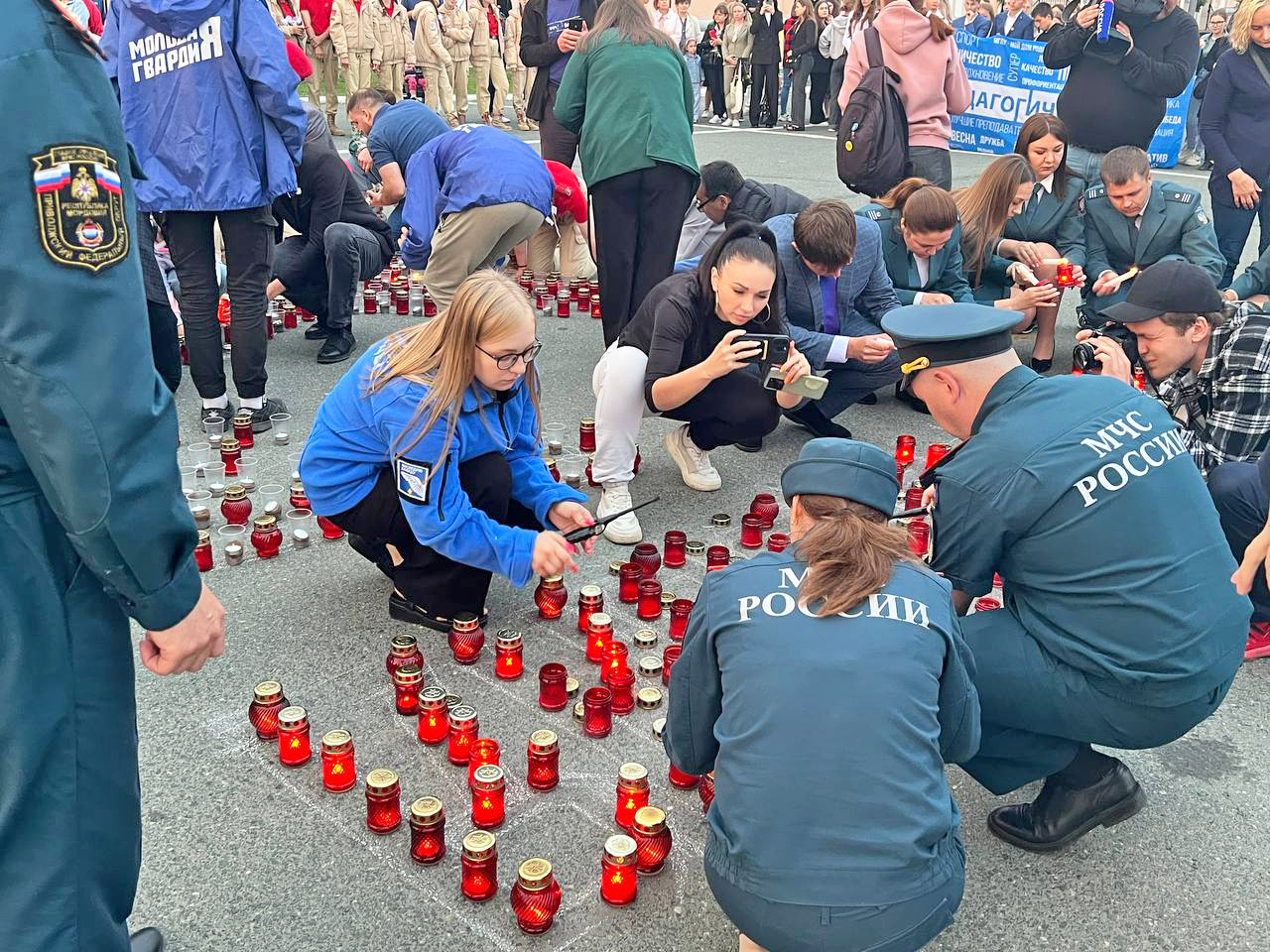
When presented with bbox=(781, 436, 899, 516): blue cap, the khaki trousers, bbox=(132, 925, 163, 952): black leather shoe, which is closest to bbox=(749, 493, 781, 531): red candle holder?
bbox=(781, 436, 899, 516): blue cap

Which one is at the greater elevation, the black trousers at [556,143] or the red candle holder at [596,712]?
the black trousers at [556,143]

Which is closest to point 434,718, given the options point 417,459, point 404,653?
point 404,653

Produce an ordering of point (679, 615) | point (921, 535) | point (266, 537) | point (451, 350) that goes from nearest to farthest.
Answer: point (451, 350) → point (679, 615) → point (921, 535) → point (266, 537)

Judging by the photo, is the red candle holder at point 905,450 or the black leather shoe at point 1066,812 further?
the red candle holder at point 905,450

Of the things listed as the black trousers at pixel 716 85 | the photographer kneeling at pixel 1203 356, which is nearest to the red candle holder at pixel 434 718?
the photographer kneeling at pixel 1203 356

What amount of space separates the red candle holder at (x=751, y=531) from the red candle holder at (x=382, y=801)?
2076mm

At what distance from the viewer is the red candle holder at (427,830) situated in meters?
2.82

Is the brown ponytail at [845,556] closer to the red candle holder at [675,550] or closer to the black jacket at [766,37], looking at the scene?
the red candle holder at [675,550]

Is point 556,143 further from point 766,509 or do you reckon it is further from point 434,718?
point 434,718

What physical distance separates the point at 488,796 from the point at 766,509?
2168 millimetres

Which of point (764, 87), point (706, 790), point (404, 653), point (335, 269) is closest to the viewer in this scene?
point (706, 790)

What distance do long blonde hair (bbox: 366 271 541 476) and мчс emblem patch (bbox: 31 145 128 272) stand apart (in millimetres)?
1687

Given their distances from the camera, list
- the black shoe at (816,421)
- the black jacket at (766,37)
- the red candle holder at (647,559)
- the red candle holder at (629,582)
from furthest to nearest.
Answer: the black jacket at (766,37), the black shoe at (816,421), the red candle holder at (647,559), the red candle holder at (629,582)

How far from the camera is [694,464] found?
521 centimetres
